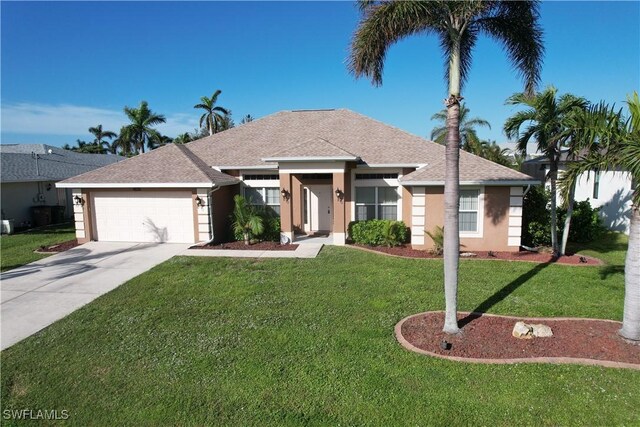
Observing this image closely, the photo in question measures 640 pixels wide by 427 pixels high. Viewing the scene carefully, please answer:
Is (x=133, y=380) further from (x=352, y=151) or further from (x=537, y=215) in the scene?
(x=537, y=215)

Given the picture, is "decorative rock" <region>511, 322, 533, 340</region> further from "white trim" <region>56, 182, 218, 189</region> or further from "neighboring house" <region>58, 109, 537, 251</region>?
"white trim" <region>56, 182, 218, 189</region>

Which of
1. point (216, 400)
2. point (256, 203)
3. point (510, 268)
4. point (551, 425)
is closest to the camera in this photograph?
point (551, 425)

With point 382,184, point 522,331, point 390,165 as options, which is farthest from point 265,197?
point 522,331

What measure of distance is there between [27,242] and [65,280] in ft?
27.2

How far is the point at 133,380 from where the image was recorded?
587cm

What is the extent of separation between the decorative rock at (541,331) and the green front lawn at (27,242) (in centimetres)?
1525

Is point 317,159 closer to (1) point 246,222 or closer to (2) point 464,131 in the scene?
(1) point 246,222

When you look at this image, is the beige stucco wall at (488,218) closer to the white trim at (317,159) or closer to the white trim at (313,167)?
the white trim at (317,159)

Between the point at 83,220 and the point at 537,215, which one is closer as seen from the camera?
the point at 537,215

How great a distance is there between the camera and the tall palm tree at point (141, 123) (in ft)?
113

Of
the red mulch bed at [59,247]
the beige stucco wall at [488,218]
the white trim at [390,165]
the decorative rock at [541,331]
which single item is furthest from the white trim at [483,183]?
the red mulch bed at [59,247]

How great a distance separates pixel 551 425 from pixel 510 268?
7.61m

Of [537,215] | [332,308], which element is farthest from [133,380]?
[537,215]

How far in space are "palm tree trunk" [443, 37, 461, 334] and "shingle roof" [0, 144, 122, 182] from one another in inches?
881
